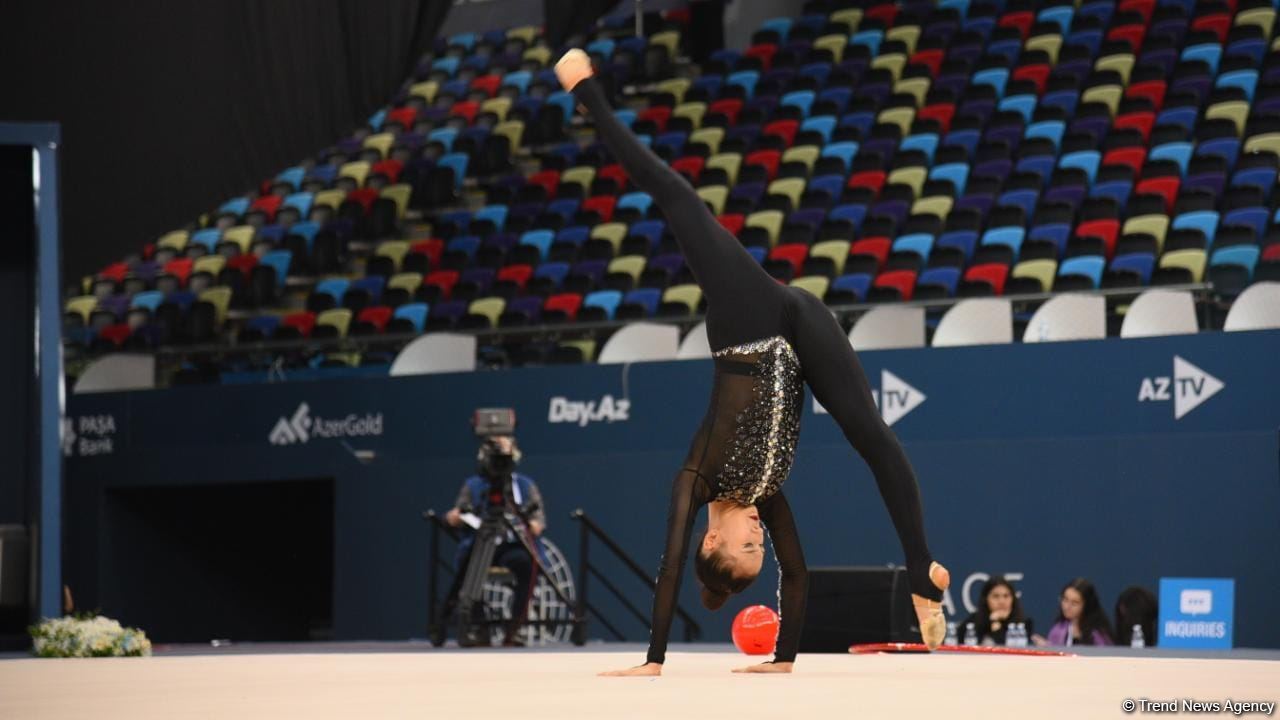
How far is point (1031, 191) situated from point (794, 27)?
19.3 feet

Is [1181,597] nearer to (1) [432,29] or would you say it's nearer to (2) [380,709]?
(2) [380,709]

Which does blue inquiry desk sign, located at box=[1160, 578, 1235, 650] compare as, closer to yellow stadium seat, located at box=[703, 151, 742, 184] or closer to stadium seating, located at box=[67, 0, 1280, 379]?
stadium seating, located at box=[67, 0, 1280, 379]

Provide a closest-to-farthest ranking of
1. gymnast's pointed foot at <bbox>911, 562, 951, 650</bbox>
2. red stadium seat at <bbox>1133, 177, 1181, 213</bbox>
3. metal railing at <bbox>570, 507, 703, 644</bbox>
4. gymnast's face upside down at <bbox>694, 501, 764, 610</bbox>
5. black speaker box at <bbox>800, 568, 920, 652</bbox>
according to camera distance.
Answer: gymnast's pointed foot at <bbox>911, 562, 951, 650</bbox> < gymnast's face upside down at <bbox>694, 501, 764, 610</bbox> < black speaker box at <bbox>800, 568, 920, 652</bbox> < metal railing at <bbox>570, 507, 703, 644</bbox> < red stadium seat at <bbox>1133, 177, 1181, 213</bbox>

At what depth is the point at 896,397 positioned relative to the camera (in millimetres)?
10953

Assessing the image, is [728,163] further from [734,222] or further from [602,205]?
[734,222]

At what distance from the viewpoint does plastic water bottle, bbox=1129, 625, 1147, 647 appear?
9453 millimetres

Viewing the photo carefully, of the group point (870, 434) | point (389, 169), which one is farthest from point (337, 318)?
point (870, 434)

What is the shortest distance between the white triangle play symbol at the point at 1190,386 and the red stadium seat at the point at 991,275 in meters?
2.40

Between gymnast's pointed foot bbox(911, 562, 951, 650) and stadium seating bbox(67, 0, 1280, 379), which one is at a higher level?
stadium seating bbox(67, 0, 1280, 379)

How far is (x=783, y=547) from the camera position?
18.1 ft

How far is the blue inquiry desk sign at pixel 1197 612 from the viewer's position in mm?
9453

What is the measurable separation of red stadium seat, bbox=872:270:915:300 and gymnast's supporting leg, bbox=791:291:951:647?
7710mm

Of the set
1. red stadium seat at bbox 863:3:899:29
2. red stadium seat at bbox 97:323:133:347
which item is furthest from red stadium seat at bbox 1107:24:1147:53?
red stadium seat at bbox 97:323:133:347

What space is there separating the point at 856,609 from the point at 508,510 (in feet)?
7.20
